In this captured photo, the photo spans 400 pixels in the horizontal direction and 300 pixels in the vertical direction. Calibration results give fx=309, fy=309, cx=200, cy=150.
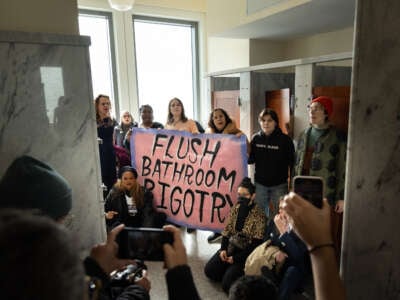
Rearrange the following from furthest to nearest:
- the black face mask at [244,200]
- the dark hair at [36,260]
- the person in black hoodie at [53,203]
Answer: the black face mask at [244,200] → the person in black hoodie at [53,203] → the dark hair at [36,260]

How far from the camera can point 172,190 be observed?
287 cm

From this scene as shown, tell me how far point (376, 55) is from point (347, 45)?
3.22 metres

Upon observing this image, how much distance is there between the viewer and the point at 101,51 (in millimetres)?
4297

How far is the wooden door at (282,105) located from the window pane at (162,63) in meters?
1.97

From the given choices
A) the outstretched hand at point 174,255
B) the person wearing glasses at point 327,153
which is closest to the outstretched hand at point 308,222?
the outstretched hand at point 174,255

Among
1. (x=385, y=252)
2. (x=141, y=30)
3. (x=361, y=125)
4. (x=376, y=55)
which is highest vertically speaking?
(x=141, y=30)

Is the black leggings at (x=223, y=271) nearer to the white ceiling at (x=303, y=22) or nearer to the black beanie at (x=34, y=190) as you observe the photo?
the black beanie at (x=34, y=190)

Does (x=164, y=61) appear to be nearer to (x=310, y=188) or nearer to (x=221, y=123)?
(x=221, y=123)

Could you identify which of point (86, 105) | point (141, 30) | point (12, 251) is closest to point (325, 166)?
point (86, 105)

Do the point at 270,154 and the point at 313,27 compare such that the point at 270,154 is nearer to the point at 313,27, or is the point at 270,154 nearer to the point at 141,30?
the point at 313,27

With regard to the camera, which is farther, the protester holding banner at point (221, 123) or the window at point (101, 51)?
the window at point (101, 51)

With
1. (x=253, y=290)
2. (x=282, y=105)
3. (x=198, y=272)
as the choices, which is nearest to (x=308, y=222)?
(x=253, y=290)

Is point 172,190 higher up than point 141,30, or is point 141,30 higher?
point 141,30

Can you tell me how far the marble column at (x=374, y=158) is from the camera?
938 mm
